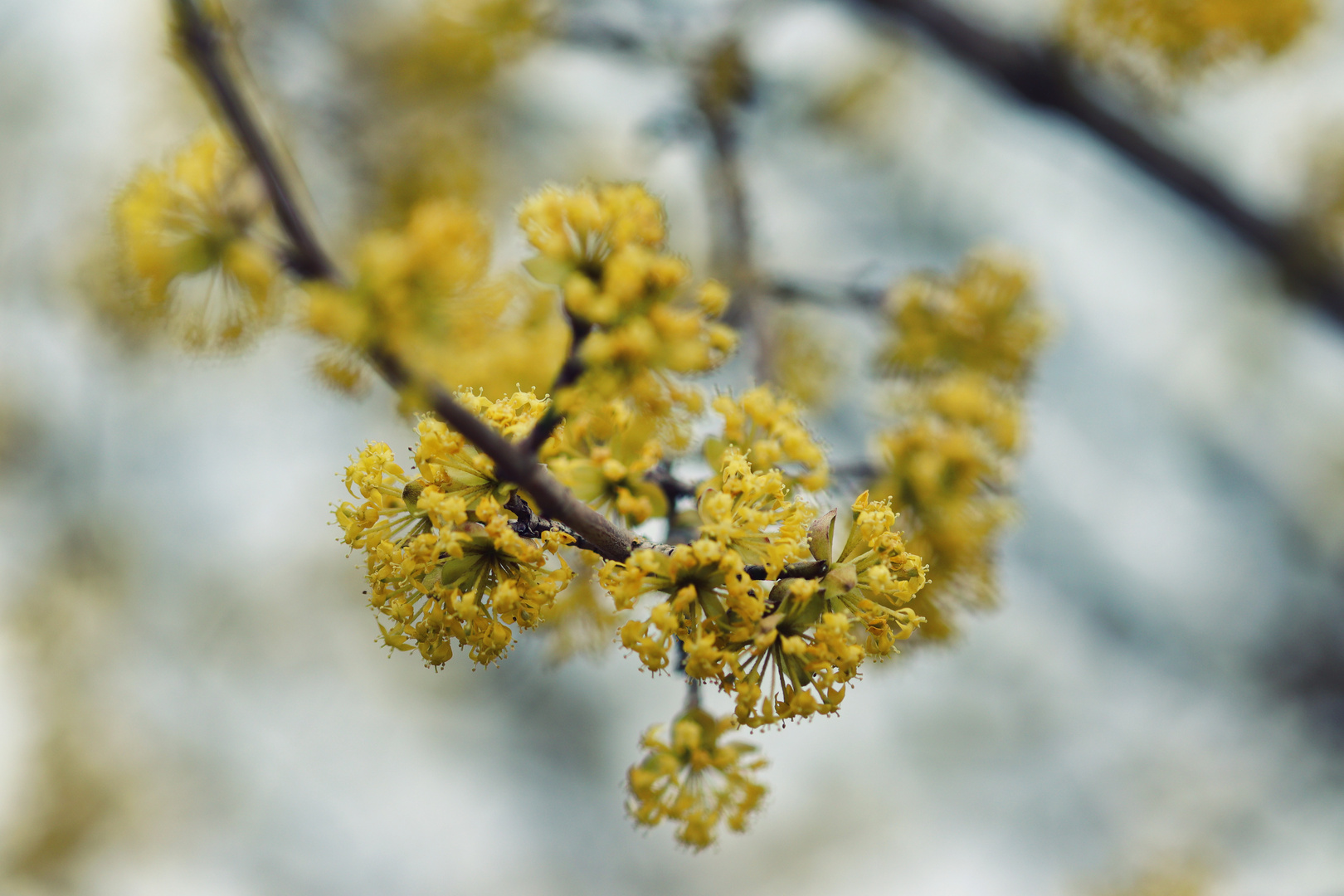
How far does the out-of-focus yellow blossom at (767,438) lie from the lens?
4.15 ft

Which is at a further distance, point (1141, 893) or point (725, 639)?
point (1141, 893)

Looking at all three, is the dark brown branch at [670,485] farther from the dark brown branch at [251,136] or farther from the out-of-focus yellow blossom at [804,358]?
the out-of-focus yellow blossom at [804,358]

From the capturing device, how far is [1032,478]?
623cm

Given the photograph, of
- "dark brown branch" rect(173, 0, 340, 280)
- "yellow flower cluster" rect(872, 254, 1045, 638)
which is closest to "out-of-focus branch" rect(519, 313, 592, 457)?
"dark brown branch" rect(173, 0, 340, 280)

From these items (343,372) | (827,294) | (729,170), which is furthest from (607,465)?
(729,170)

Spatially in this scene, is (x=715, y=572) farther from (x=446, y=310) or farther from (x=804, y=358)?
(x=804, y=358)

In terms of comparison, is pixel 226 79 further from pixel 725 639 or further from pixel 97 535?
pixel 97 535

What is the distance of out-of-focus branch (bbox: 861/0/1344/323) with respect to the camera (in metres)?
3.42

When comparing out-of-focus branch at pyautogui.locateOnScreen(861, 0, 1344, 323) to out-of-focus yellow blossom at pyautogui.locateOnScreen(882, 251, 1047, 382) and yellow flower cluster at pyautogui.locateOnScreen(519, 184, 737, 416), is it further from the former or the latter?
yellow flower cluster at pyautogui.locateOnScreen(519, 184, 737, 416)

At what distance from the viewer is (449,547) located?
3.54 ft

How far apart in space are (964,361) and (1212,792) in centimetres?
589

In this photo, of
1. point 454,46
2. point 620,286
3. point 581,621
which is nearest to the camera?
point 620,286

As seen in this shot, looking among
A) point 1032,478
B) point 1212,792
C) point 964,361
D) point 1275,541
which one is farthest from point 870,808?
point 964,361

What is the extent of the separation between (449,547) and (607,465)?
0.83ft
